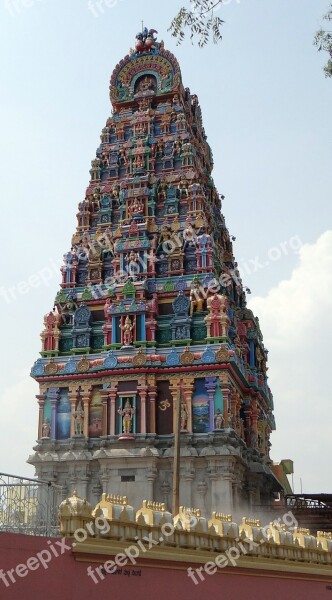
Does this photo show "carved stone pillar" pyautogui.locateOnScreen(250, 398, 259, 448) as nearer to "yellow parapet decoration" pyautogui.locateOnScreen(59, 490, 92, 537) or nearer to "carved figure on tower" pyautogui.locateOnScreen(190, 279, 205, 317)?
"carved figure on tower" pyautogui.locateOnScreen(190, 279, 205, 317)

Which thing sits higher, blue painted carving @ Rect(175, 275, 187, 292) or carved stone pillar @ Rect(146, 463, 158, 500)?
blue painted carving @ Rect(175, 275, 187, 292)

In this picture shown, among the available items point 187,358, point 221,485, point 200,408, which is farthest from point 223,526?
point 187,358

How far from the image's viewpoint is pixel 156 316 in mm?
41156

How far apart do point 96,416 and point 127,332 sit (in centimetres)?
471

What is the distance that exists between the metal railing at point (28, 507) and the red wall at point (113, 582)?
1.82ft

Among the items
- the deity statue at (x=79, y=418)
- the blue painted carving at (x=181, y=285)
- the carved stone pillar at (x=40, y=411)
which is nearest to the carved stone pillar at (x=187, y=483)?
the deity statue at (x=79, y=418)

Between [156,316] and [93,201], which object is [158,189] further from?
[156,316]

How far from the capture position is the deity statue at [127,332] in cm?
4016

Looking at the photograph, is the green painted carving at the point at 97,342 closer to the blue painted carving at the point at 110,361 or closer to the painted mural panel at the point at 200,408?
the blue painted carving at the point at 110,361

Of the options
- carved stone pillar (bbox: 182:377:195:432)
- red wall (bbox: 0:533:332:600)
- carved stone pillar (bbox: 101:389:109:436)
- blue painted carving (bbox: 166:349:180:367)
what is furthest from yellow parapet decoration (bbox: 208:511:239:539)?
carved stone pillar (bbox: 101:389:109:436)

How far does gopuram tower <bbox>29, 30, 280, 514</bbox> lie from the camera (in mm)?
37500

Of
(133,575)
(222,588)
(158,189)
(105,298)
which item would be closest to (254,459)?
(105,298)

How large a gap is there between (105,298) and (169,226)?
18.5 ft

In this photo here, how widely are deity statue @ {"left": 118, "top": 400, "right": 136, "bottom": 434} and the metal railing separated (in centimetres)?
2449
